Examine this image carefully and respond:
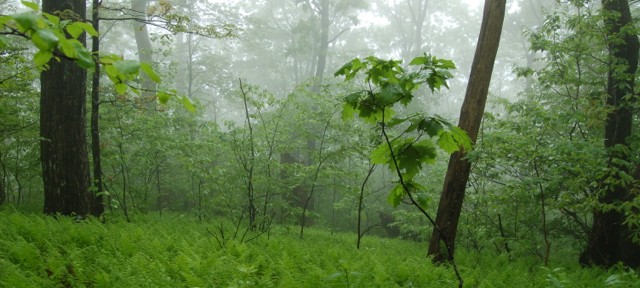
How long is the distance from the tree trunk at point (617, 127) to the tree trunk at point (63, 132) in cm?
907

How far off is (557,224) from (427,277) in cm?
568

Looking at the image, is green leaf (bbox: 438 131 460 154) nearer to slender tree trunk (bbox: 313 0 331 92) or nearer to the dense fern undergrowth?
the dense fern undergrowth

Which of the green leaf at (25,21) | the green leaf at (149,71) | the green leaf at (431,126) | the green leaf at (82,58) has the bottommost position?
the green leaf at (431,126)

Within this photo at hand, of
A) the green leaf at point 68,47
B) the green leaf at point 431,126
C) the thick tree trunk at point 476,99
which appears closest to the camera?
the green leaf at point 68,47

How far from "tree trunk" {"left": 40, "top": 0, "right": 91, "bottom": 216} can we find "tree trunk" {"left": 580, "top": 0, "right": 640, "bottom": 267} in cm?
907

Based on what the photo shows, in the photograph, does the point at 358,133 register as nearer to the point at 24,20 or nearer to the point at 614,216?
the point at 614,216

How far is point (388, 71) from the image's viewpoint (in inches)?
86.9

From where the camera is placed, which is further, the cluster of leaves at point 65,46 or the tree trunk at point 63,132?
the tree trunk at point 63,132

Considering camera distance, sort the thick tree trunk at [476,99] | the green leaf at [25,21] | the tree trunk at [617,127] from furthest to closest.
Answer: the tree trunk at [617,127] → the thick tree trunk at [476,99] → the green leaf at [25,21]

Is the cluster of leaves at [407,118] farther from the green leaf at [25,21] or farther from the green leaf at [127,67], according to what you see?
the green leaf at [25,21]

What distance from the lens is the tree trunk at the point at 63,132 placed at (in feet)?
21.0

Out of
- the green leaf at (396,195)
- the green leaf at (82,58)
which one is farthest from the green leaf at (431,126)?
the green leaf at (82,58)

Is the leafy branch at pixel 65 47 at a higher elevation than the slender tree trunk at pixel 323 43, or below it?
below

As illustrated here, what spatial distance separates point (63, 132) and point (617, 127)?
32.0 feet
